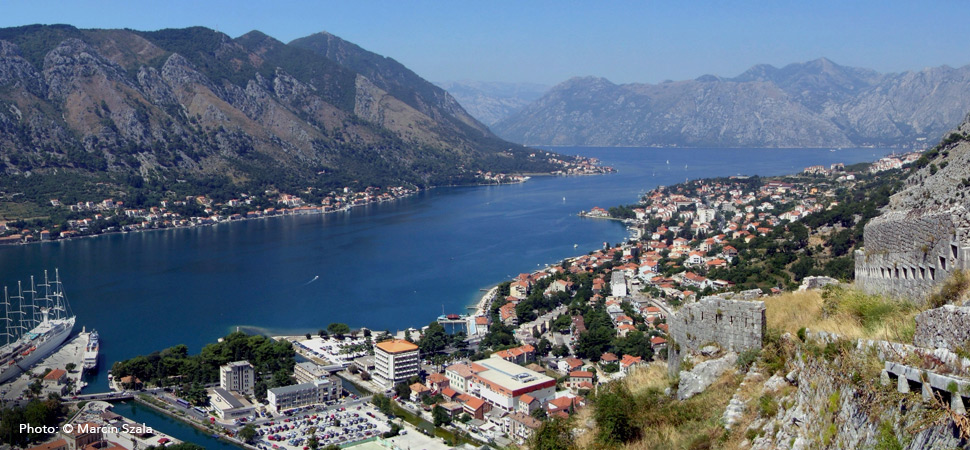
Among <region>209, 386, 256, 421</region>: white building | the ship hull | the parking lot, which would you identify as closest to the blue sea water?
the ship hull

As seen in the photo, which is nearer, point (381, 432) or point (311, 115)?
point (381, 432)

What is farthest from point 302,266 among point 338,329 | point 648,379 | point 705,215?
point 648,379

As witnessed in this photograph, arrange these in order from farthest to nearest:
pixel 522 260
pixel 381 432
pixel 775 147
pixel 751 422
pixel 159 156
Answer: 1. pixel 775 147
2. pixel 159 156
3. pixel 522 260
4. pixel 381 432
5. pixel 751 422

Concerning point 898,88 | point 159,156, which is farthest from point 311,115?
point 898,88

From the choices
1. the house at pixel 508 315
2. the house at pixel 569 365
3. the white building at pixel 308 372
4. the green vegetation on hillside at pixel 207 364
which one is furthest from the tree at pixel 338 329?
the house at pixel 569 365

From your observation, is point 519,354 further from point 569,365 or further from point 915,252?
point 915,252

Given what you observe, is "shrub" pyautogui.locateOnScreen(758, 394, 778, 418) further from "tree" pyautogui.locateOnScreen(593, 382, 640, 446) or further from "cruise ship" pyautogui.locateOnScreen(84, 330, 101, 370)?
"cruise ship" pyautogui.locateOnScreen(84, 330, 101, 370)

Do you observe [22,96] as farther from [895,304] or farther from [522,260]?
[895,304]
